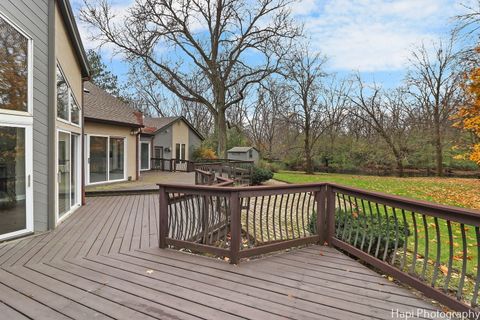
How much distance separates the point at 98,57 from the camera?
3125 cm

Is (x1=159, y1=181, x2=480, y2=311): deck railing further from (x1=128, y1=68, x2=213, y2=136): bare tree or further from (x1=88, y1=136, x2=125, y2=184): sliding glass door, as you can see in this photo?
(x1=128, y1=68, x2=213, y2=136): bare tree

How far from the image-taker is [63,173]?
6.28 meters

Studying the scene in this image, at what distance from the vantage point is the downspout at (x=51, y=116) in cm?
514

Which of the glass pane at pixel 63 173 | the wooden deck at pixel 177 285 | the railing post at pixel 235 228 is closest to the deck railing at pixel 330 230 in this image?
the railing post at pixel 235 228

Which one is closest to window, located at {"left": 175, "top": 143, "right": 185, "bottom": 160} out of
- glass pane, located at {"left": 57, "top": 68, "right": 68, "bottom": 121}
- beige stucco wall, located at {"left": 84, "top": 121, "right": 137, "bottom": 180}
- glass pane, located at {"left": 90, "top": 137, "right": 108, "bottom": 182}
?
beige stucco wall, located at {"left": 84, "top": 121, "right": 137, "bottom": 180}

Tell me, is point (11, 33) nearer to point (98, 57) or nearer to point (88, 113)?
point (88, 113)

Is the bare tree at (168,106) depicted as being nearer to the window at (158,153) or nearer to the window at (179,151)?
the window at (179,151)

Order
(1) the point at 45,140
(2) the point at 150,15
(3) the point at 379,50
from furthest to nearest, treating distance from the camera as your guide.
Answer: (3) the point at 379,50, (2) the point at 150,15, (1) the point at 45,140

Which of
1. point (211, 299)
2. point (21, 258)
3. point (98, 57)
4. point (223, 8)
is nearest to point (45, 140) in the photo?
point (21, 258)

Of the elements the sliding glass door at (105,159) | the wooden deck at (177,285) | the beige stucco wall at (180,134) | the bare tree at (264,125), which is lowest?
the wooden deck at (177,285)

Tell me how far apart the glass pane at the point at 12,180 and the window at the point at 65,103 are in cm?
138

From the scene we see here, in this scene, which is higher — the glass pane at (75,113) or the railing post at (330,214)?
the glass pane at (75,113)

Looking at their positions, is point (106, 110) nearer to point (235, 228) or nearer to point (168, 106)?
point (235, 228)

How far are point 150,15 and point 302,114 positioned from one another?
14411 mm
